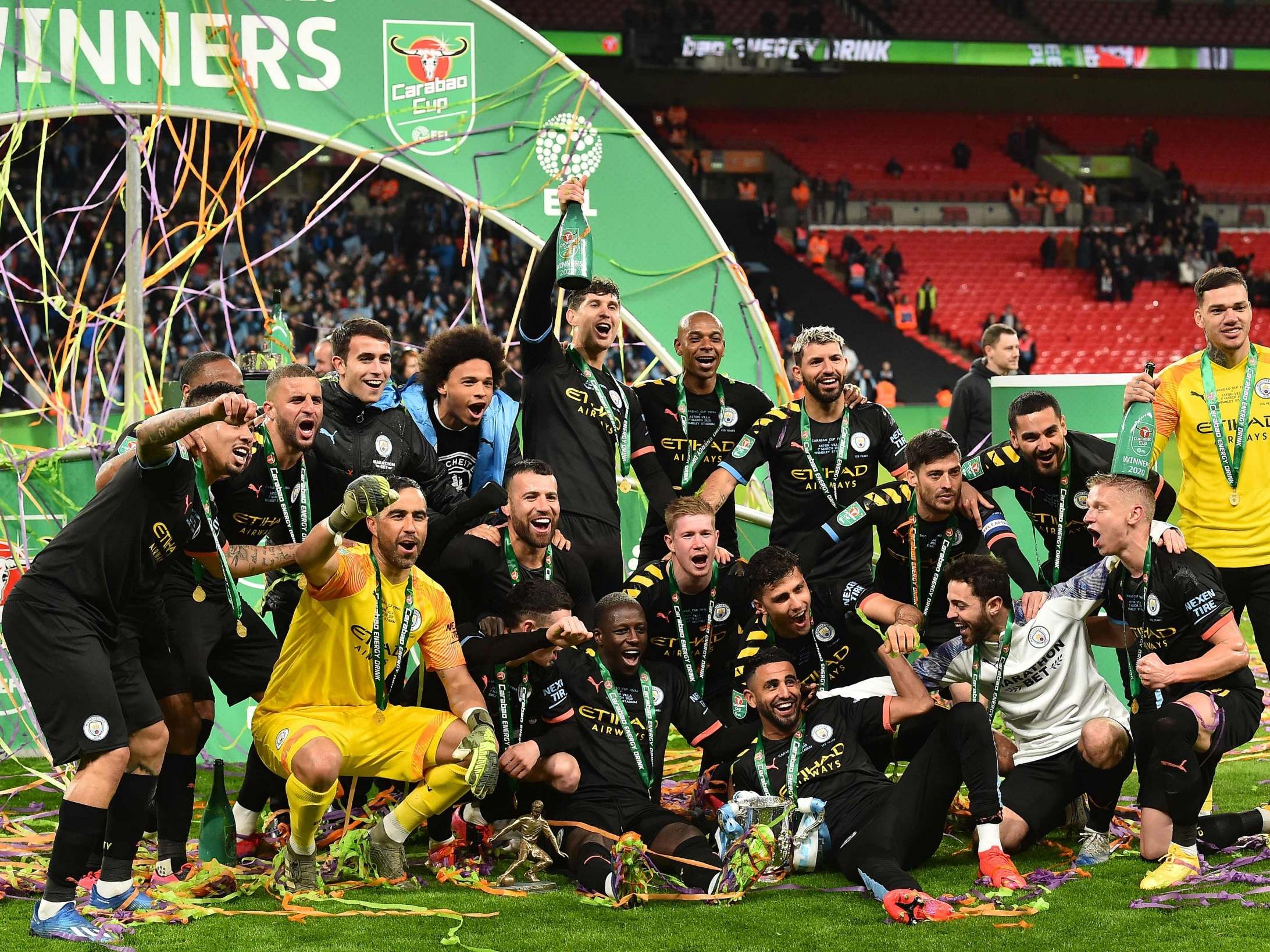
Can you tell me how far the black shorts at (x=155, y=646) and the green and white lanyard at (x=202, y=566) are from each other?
0.59 feet

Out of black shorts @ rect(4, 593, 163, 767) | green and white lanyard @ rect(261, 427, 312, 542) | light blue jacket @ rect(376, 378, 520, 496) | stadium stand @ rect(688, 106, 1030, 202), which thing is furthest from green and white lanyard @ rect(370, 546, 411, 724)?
stadium stand @ rect(688, 106, 1030, 202)

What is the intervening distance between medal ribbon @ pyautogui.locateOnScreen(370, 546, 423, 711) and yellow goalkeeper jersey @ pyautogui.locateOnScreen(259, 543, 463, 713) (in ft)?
0.06

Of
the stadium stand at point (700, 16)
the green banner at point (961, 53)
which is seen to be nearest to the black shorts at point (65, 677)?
the stadium stand at point (700, 16)

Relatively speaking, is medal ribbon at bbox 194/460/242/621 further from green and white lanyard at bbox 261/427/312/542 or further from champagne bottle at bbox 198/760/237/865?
champagne bottle at bbox 198/760/237/865

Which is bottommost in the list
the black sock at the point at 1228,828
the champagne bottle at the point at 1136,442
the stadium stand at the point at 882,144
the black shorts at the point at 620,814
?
the black sock at the point at 1228,828

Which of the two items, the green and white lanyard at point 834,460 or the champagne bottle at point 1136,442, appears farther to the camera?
the green and white lanyard at point 834,460

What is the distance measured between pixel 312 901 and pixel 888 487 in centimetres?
284

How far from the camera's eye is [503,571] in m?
5.86

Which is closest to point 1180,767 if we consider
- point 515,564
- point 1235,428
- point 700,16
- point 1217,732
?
point 1217,732

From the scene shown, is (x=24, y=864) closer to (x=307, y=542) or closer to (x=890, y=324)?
(x=307, y=542)

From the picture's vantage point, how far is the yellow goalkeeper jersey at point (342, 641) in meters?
5.23

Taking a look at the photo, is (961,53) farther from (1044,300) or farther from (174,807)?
(174,807)

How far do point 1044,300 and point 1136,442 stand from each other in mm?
21914

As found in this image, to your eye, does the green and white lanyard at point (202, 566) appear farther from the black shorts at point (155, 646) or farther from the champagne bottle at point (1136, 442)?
the champagne bottle at point (1136, 442)
